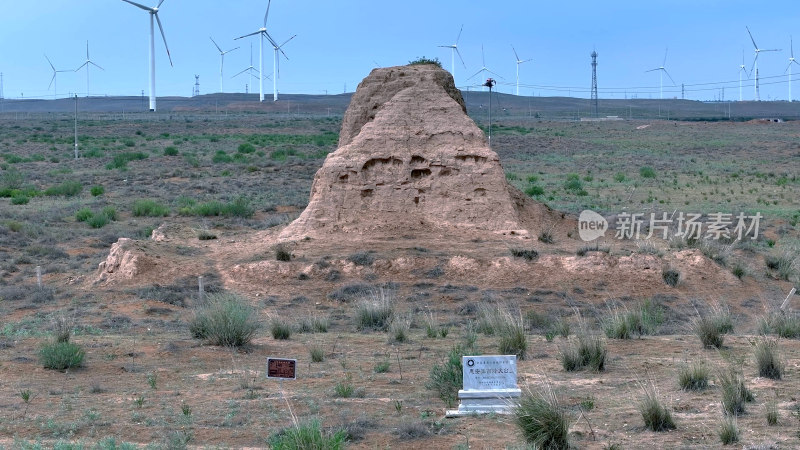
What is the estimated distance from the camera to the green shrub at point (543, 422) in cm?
828

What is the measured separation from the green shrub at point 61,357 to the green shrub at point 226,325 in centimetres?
194

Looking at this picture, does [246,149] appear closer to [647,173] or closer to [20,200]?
[20,200]

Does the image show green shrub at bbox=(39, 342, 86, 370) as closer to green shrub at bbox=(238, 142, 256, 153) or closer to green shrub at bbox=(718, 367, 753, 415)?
green shrub at bbox=(718, 367, 753, 415)

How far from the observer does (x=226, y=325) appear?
43.9ft

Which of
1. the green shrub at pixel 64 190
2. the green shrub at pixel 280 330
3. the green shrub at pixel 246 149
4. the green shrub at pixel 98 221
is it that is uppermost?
the green shrub at pixel 246 149

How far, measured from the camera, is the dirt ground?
9195mm

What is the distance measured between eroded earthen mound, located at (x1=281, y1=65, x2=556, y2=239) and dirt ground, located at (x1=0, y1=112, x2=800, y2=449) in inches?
19.6

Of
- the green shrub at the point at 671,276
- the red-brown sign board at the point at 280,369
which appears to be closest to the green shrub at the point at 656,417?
the red-brown sign board at the point at 280,369

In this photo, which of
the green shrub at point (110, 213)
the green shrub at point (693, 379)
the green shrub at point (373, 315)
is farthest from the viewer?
the green shrub at point (110, 213)

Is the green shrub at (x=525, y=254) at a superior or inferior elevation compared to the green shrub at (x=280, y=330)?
superior

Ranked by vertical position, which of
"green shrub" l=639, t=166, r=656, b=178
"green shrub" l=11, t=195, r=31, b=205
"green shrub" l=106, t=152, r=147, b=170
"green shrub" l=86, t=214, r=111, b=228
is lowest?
"green shrub" l=86, t=214, r=111, b=228

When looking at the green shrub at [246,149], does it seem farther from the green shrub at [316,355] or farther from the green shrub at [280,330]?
the green shrub at [316,355]

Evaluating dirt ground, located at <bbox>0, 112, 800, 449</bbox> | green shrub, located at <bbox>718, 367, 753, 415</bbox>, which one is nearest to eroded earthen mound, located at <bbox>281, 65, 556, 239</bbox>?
dirt ground, located at <bbox>0, 112, 800, 449</bbox>

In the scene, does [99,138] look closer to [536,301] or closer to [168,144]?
[168,144]
